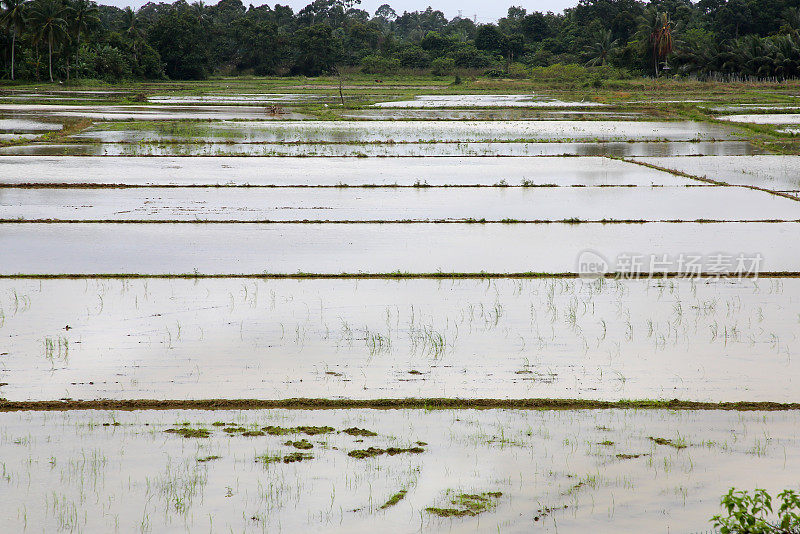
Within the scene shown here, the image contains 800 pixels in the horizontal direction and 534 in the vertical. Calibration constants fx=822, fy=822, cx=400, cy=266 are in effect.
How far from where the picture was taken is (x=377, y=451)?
129 inches

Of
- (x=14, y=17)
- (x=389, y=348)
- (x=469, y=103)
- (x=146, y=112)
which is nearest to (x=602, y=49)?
(x=469, y=103)

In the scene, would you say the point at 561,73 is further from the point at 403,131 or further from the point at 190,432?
the point at 190,432

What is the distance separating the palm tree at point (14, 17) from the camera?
35.3 meters

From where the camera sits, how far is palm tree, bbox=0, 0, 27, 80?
35.3 m

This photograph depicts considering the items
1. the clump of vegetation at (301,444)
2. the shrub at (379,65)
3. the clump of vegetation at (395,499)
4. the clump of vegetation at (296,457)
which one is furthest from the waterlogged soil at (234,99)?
the clump of vegetation at (395,499)

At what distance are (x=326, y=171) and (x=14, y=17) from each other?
2994 cm

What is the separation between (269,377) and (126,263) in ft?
9.42

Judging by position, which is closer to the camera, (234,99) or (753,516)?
(753,516)

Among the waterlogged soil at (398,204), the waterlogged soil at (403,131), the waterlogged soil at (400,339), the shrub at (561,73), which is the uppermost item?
the shrub at (561,73)

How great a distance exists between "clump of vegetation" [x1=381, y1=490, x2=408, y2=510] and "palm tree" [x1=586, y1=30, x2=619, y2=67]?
43252 mm

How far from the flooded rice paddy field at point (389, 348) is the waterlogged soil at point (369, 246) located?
0.04 metres

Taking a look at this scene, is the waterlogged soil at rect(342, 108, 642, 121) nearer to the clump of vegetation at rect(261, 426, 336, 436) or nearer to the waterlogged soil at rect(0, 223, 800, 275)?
the waterlogged soil at rect(0, 223, 800, 275)

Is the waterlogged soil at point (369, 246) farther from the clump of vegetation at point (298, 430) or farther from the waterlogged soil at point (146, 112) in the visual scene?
the waterlogged soil at point (146, 112)

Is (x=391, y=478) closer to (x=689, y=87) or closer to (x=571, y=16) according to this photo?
(x=689, y=87)
